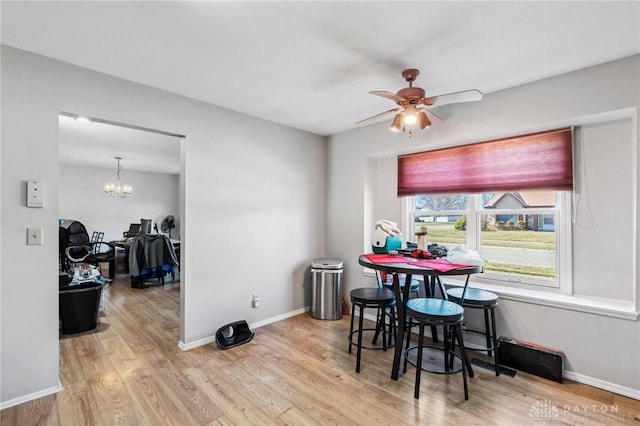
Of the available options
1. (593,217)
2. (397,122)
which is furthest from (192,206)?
(593,217)

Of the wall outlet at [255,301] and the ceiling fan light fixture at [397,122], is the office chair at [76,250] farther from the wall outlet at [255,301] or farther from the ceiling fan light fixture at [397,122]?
the ceiling fan light fixture at [397,122]

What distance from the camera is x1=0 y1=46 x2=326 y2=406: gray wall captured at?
200cm

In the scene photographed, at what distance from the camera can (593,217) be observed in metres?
→ 2.41

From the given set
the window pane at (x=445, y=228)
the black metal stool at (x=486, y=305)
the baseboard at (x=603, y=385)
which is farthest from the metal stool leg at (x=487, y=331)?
the window pane at (x=445, y=228)

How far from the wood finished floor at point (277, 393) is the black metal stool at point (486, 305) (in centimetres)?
22

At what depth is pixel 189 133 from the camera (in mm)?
2852

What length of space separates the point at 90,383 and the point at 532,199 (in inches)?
161

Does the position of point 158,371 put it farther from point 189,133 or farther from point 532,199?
point 532,199

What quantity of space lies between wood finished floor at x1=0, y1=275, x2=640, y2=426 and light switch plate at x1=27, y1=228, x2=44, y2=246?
1.08 m

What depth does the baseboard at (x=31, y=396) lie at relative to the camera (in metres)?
1.95

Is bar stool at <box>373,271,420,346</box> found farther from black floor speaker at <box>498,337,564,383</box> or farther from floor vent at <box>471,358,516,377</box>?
black floor speaker at <box>498,337,564,383</box>

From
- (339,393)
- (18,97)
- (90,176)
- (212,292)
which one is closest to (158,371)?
(212,292)

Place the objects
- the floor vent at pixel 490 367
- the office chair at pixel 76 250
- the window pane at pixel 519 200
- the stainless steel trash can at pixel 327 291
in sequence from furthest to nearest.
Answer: the office chair at pixel 76 250 → the stainless steel trash can at pixel 327 291 → the window pane at pixel 519 200 → the floor vent at pixel 490 367

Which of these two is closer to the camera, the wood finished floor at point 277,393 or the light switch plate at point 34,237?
the wood finished floor at point 277,393
